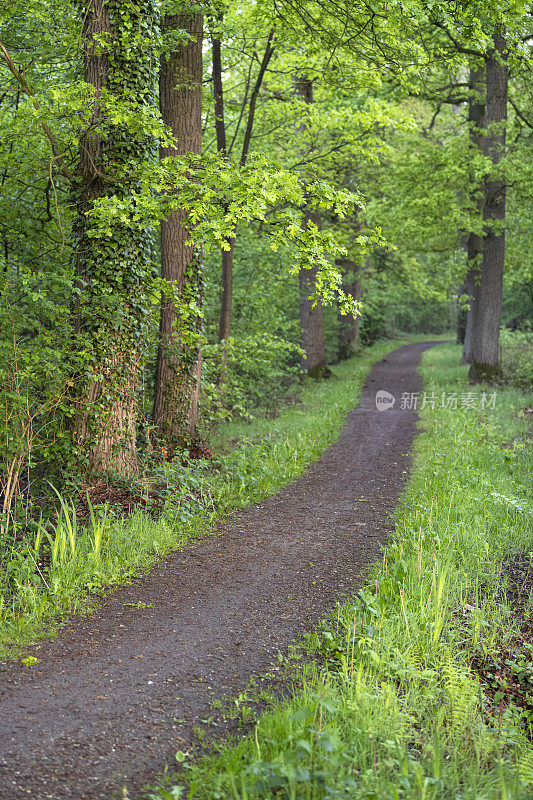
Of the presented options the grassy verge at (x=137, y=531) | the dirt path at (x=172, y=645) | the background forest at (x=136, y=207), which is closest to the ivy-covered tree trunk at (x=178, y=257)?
the background forest at (x=136, y=207)

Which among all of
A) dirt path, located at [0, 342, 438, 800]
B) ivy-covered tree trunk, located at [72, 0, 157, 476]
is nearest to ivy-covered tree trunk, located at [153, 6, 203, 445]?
ivy-covered tree trunk, located at [72, 0, 157, 476]

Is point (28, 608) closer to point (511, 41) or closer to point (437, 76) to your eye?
point (511, 41)

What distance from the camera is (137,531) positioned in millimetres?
6594

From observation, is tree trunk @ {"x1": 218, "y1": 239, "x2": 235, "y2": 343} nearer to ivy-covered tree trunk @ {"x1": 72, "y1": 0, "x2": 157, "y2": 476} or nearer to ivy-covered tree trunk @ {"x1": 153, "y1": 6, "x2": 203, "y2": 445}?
ivy-covered tree trunk @ {"x1": 153, "y1": 6, "x2": 203, "y2": 445}

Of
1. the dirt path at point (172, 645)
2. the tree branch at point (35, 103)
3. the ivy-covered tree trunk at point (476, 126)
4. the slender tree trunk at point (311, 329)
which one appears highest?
the ivy-covered tree trunk at point (476, 126)

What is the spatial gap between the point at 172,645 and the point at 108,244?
4.88 m

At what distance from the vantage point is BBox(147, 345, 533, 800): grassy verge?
124 inches

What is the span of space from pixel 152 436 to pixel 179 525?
252 cm

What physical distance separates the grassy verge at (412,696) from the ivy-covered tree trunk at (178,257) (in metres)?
4.20

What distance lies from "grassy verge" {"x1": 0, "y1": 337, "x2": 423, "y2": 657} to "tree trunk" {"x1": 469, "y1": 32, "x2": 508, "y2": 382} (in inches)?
290

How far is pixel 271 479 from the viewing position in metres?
9.20

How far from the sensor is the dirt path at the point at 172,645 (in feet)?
11.3

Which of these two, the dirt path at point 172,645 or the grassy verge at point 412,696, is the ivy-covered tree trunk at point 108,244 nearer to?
the dirt path at point 172,645

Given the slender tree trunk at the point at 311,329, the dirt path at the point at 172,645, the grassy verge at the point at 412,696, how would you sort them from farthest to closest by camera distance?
the slender tree trunk at the point at 311,329, the dirt path at the point at 172,645, the grassy verge at the point at 412,696
